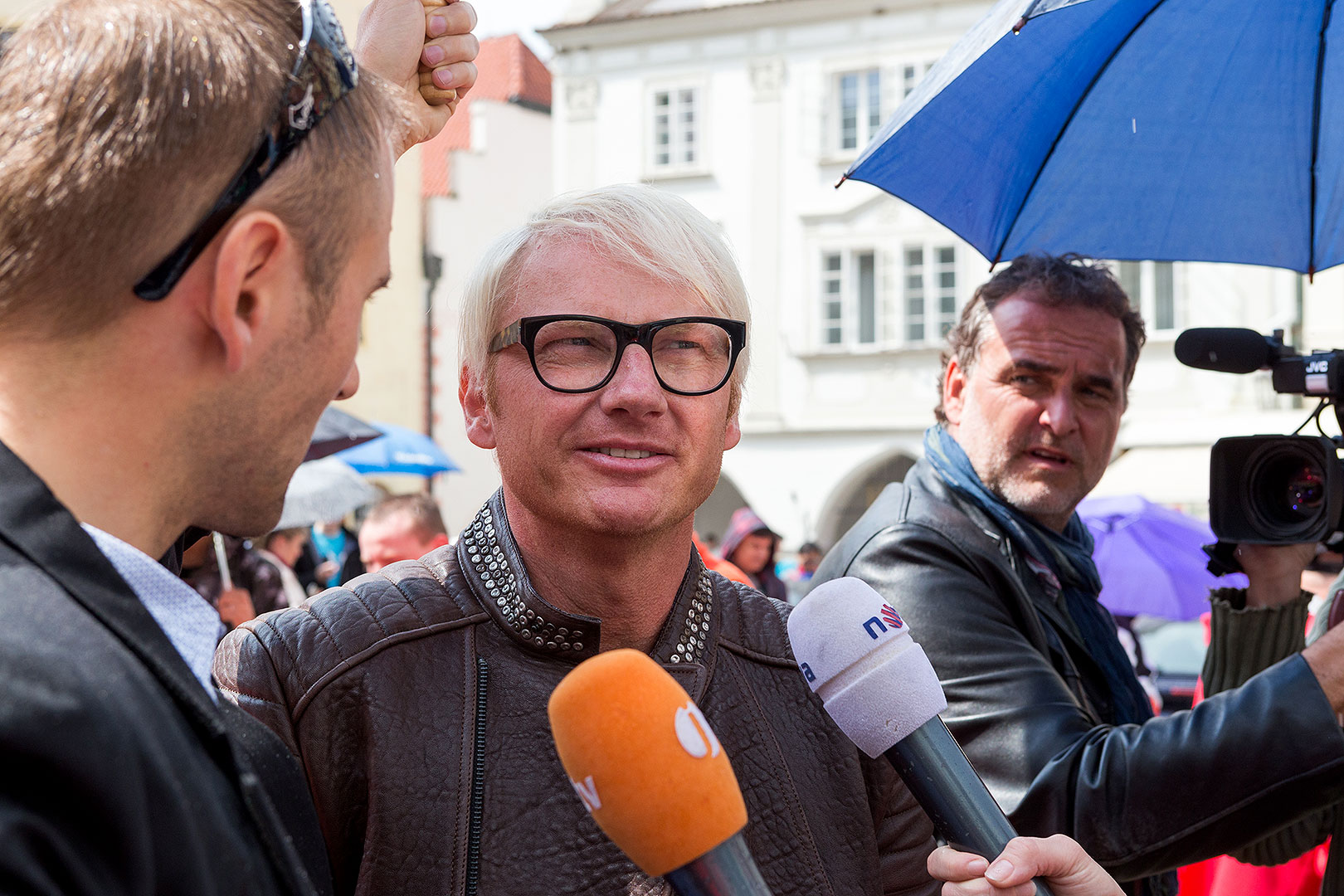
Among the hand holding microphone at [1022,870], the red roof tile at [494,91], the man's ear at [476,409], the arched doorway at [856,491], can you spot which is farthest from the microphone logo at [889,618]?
the red roof tile at [494,91]

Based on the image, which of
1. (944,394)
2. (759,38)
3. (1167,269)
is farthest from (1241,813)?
(759,38)

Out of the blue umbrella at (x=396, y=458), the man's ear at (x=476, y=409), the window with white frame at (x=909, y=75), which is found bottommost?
the blue umbrella at (x=396, y=458)

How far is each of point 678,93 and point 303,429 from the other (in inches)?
837

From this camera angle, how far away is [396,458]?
37.7 feet

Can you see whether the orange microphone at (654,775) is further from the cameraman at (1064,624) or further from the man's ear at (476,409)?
the cameraman at (1064,624)

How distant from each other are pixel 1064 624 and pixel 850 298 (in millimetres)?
18105

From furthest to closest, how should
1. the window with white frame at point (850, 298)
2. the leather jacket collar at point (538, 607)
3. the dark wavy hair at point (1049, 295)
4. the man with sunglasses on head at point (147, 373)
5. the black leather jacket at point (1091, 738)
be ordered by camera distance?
the window with white frame at point (850, 298) < the dark wavy hair at point (1049, 295) < the black leather jacket at point (1091, 738) < the leather jacket collar at point (538, 607) < the man with sunglasses on head at point (147, 373)

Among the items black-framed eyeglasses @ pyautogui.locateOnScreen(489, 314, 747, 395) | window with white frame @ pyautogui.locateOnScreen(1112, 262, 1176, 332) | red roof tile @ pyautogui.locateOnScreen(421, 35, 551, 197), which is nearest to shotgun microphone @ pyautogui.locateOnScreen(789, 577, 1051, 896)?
black-framed eyeglasses @ pyautogui.locateOnScreen(489, 314, 747, 395)

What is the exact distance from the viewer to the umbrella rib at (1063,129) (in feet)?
9.51

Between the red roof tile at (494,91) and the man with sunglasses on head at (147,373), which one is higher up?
the red roof tile at (494,91)

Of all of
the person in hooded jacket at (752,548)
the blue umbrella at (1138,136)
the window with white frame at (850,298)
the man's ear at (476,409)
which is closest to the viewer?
the man's ear at (476,409)

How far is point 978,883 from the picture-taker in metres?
1.36

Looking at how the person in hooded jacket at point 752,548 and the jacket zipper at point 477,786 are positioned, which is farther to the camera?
the person in hooded jacket at point 752,548

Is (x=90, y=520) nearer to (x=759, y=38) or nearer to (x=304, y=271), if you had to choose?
(x=304, y=271)
